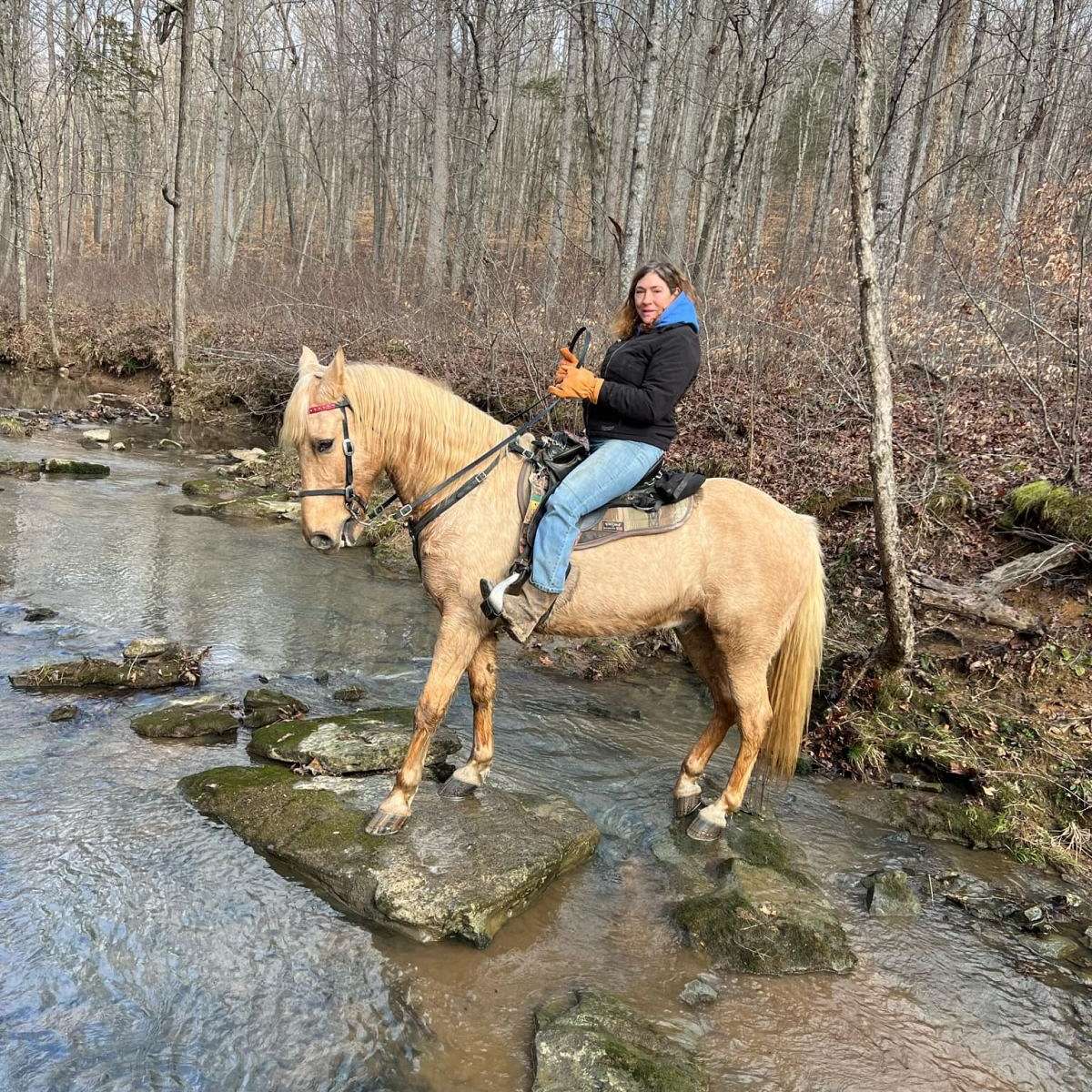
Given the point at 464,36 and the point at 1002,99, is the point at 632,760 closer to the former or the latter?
the point at 464,36

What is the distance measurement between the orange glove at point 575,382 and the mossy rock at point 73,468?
11524 millimetres

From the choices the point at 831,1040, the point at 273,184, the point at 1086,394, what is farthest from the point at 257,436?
the point at 273,184

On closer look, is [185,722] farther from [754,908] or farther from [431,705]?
[754,908]

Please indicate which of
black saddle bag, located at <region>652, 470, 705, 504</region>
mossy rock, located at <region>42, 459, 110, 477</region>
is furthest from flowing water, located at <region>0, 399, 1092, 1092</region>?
mossy rock, located at <region>42, 459, 110, 477</region>

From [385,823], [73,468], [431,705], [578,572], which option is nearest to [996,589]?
[578,572]

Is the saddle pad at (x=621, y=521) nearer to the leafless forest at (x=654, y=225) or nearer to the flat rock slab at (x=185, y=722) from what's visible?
the flat rock slab at (x=185, y=722)

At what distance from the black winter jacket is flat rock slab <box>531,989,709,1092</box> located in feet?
9.91

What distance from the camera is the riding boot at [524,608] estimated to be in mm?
4223

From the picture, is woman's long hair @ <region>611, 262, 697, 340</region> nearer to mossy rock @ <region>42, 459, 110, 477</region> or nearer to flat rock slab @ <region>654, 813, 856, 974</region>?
flat rock slab @ <region>654, 813, 856, 974</region>

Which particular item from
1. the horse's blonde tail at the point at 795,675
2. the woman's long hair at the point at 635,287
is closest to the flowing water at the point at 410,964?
the horse's blonde tail at the point at 795,675

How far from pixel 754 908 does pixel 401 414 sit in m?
3.35

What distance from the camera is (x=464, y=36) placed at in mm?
18969

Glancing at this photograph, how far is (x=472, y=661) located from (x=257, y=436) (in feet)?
46.3

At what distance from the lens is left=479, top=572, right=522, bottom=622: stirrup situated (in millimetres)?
4117
